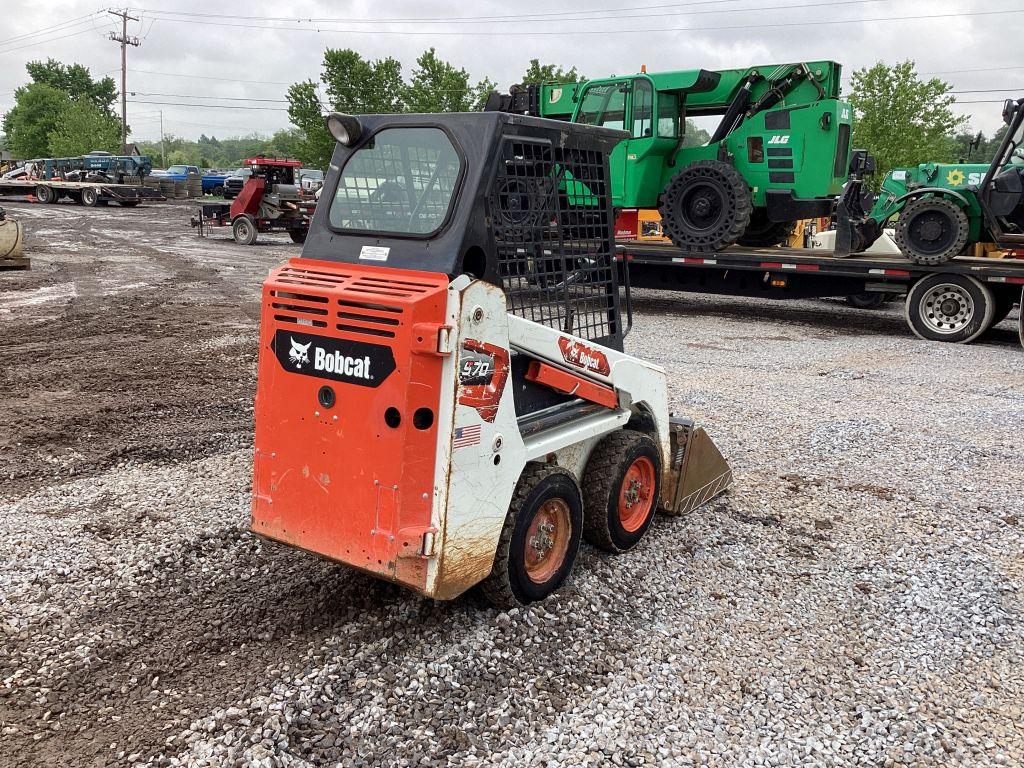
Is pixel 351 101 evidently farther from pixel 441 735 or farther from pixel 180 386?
pixel 441 735

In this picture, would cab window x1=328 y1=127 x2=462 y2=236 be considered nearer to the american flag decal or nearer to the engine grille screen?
the engine grille screen

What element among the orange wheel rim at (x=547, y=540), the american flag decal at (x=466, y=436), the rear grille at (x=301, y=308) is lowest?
the orange wheel rim at (x=547, y=540)

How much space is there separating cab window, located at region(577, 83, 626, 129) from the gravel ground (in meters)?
7.23

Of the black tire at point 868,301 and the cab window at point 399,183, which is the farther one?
the black tire at point 868,301

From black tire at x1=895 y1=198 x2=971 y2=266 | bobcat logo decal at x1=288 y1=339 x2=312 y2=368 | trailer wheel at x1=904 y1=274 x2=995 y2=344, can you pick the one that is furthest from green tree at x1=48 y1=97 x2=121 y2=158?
bobcat logo decal at x1=288 y1=339 x2=312 y2=368

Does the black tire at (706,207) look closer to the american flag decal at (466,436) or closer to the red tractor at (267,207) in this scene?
the american flag decal at (466,436)

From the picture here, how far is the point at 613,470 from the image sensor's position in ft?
14.0

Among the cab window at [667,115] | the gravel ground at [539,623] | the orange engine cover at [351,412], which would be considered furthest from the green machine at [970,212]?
the orange engine cover at [351,412]

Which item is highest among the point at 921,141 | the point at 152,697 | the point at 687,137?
the point at 921,141

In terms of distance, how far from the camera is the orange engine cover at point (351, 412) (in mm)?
3109

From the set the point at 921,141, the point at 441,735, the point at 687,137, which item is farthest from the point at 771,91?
the point at 921,141

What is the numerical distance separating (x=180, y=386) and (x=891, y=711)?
668cm

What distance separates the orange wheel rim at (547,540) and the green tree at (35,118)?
74860mm

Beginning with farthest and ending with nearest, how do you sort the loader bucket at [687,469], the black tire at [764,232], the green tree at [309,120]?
the green tree at [309,120], the black tire at [764,232], the loader bucket at [687,469]
